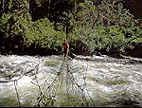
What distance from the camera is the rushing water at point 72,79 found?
4598 mm

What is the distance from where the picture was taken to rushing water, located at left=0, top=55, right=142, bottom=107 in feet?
15.1

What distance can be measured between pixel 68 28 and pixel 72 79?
393 centimetres

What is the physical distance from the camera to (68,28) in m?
9.25

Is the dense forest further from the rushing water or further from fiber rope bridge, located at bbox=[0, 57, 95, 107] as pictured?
fiber rope bridge, located at bbox=[0, 57, 95, 107]

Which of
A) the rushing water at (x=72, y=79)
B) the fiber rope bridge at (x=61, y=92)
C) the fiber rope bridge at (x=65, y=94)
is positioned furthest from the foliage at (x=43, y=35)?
the fiber rope bridge at (x=65, y=94)

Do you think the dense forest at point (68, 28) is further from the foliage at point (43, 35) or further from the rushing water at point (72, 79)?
the rushing water at point (72, 79)

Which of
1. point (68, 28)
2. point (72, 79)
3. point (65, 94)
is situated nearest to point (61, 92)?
point (65, 94)

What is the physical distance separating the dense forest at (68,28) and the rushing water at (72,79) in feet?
1.71

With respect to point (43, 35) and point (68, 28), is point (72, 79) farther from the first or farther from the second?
point (68, 28)

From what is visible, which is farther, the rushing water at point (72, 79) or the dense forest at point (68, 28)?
the dense forest at point (68, 28)

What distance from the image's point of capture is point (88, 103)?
4379mm

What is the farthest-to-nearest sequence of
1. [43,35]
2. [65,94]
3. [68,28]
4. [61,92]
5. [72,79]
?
[68,28], [43,35], [72,79], [61,92], [65,94]

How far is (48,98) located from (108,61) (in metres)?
4.07

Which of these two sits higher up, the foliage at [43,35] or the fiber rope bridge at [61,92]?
the foliage at [43,35]
